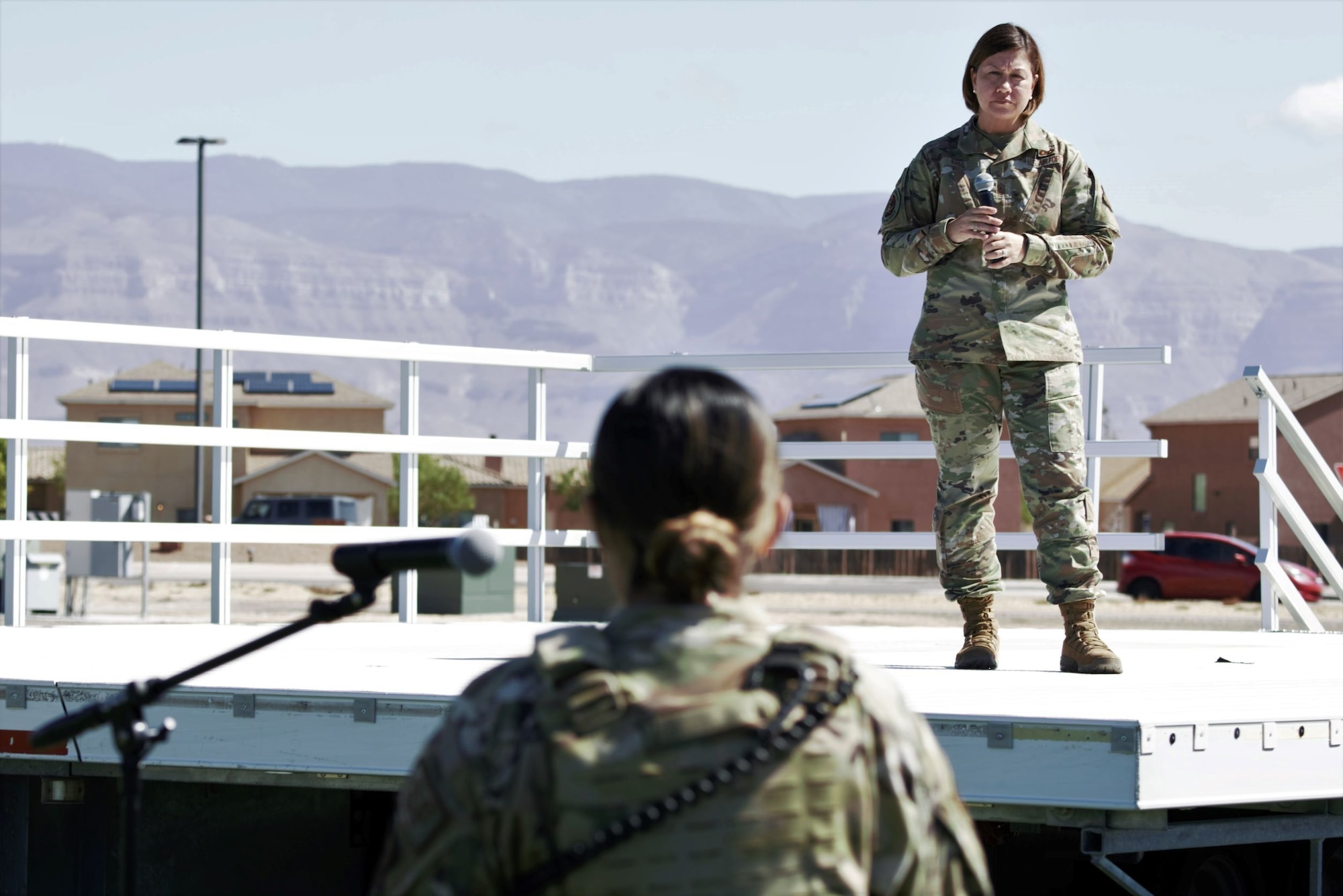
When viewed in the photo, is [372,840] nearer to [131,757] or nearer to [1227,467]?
[131,757]

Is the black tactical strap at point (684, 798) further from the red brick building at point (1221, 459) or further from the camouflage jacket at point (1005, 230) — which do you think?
the red brick building at point (1221, 459)

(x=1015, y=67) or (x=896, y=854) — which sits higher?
(x=1015, y=67)

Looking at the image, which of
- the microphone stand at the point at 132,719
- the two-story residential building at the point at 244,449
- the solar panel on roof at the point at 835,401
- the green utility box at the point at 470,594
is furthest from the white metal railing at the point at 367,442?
the solar panel on roof at the point at 835,401

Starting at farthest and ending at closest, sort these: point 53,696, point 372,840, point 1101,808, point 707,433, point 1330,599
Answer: point 1330,599 < point 372,840 < point 53,696 < point 1101,808 < point 707,433

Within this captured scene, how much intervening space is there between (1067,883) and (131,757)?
10.5ft

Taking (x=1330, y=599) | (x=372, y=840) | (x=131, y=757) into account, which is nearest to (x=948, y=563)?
(x=372, y=840)

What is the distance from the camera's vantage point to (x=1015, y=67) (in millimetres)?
4727

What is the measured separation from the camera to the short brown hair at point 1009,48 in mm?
4750

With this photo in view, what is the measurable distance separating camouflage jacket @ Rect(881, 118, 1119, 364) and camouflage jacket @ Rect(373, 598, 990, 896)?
3258 mm

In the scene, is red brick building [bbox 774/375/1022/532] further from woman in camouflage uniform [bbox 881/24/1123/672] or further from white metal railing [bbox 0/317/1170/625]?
woman in camouflage uniform [bbox 881/24/1123/672]

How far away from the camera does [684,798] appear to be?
1.55 metres

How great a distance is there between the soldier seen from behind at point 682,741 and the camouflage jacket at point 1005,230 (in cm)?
322

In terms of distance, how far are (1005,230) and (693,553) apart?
3.44m

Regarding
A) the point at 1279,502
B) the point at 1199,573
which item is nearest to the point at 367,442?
the point at 1279,502
